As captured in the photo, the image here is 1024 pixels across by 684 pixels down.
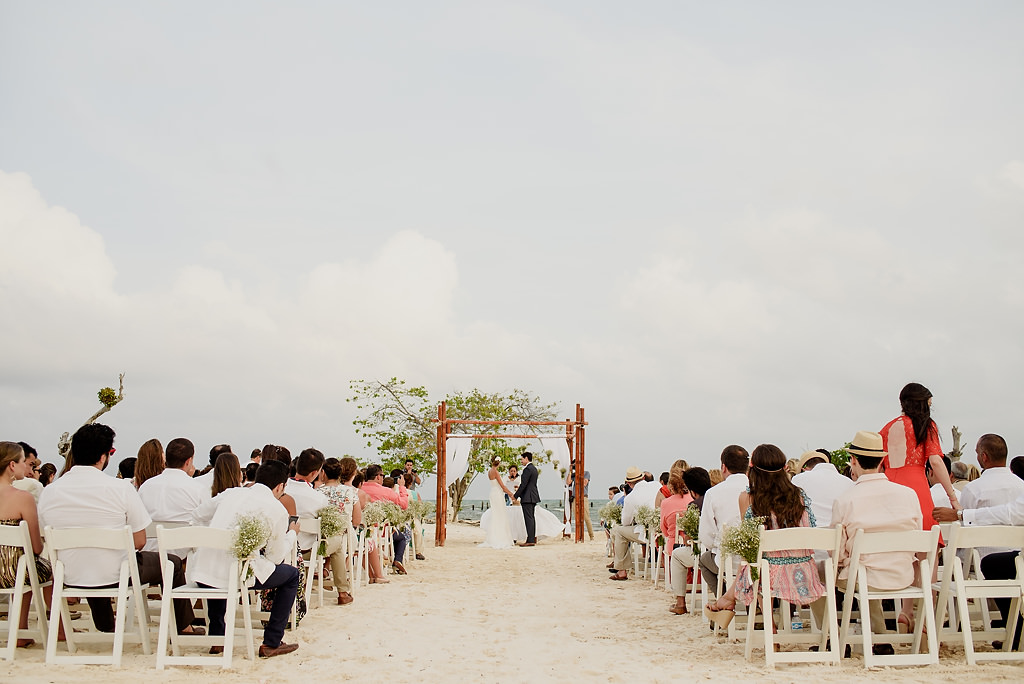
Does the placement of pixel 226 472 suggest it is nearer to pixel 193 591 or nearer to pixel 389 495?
pixel 193 591

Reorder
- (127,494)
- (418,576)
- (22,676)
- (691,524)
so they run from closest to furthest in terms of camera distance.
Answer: (22,676)
(127,494)
(691,524)
(418,576)

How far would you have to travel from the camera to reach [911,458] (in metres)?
6.14

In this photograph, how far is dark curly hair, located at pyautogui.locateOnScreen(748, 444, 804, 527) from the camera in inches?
229

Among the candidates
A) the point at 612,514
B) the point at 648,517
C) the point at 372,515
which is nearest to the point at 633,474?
the point at 612,514

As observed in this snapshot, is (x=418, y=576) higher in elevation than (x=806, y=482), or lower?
lower

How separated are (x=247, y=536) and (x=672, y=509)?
4.65 meters

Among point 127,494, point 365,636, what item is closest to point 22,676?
point 127,494

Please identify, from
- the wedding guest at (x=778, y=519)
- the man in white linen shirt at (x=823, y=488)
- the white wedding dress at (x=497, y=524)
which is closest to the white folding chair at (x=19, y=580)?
the wedding guest at (x=778, y=519)

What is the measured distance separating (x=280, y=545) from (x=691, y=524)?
3584 mm

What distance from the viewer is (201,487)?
6414 millimetres

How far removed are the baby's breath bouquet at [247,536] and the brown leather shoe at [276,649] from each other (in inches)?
33.2

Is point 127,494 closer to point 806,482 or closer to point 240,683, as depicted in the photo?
point 240,683

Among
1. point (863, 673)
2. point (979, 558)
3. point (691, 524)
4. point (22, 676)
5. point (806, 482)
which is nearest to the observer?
point (22, 676)

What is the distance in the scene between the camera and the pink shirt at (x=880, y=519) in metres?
5.50
